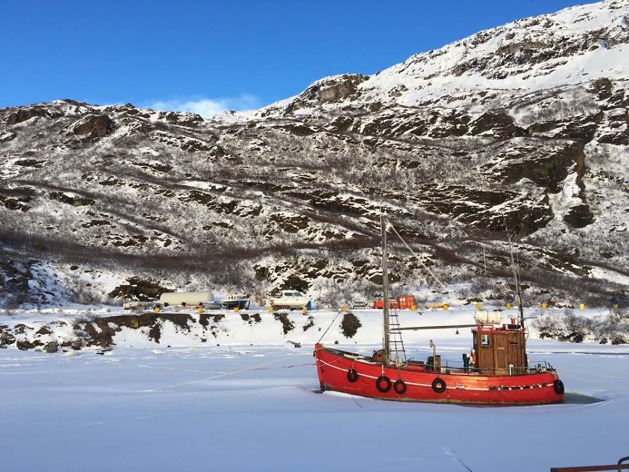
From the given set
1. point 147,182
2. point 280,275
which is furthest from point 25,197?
point 280,275

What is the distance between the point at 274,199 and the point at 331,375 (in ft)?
253

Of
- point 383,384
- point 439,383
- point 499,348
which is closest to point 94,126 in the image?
point 383,384

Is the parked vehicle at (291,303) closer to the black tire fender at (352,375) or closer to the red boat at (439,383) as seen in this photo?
the red boat at (439,383)

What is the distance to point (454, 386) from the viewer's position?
20469 mm

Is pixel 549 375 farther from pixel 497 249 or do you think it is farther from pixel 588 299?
pixel 497 249

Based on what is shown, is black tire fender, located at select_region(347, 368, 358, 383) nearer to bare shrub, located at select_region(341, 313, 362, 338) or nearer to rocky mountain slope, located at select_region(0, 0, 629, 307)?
rocky mountain slope, located at select_region(0, 0, 629, 307)

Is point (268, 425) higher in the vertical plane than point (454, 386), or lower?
higher

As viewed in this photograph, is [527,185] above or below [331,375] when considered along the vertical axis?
above

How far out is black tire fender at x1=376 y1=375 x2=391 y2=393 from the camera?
2066 centimetres

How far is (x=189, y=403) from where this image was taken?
60.1ft

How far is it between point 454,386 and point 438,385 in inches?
22.5

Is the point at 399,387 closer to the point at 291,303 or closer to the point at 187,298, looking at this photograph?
the point at 291,303

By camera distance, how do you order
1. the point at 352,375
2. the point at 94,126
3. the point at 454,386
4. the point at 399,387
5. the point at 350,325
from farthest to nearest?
the point at 94,126 → the point at 350,325 → the point at 352,375 → the point at 399,387 → the point at 454,386

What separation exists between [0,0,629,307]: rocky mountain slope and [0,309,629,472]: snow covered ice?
776 inches
